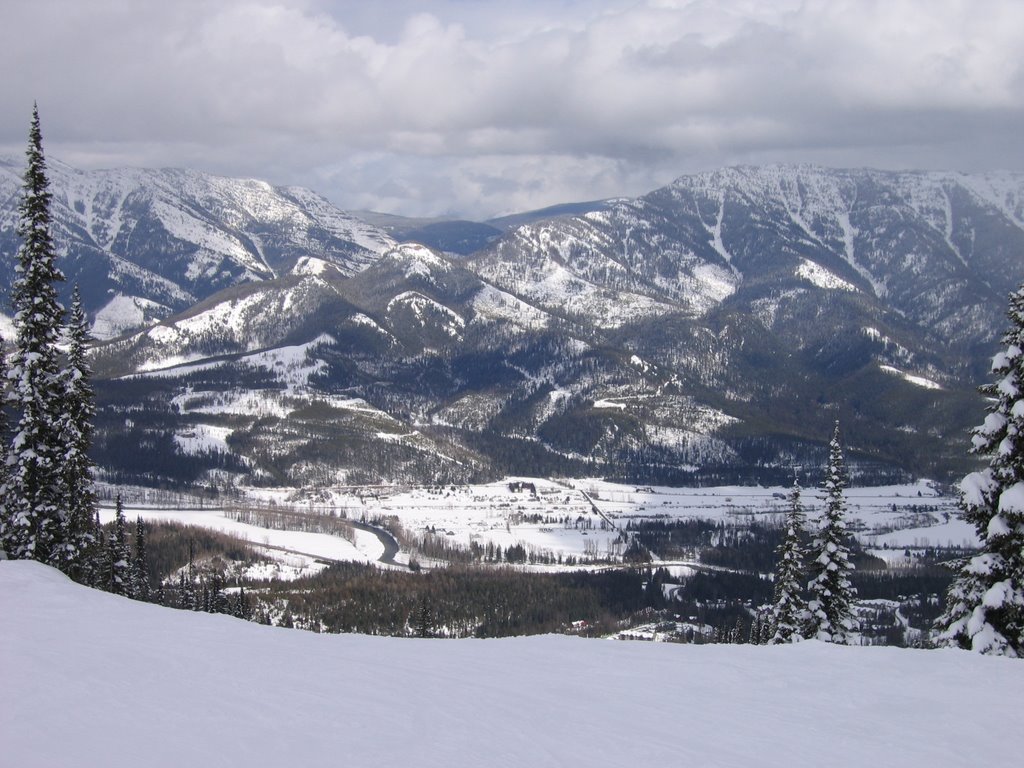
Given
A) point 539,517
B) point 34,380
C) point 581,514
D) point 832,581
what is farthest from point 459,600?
point 581,514

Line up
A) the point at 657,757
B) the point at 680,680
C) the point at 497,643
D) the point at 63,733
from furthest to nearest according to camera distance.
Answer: the point at 497,643 < the point at 680,680 < the point at 657,757 < the point at 63,733

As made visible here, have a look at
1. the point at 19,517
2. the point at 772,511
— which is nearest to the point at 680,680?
the point at 19,517

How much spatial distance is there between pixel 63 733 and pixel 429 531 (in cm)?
14268

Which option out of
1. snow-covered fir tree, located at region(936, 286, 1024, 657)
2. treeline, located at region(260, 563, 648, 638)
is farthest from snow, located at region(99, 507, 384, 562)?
snow-covered fir tree, located at region(936, 286, 1024, 657)

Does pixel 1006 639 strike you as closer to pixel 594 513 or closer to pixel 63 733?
pixel 63 733

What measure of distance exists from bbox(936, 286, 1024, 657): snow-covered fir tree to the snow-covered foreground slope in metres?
6.44

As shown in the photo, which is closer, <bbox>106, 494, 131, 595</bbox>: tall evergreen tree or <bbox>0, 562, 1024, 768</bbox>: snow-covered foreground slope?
<bbox>0, 562, 1024, 768</bbox>: snow-covered foreground slope

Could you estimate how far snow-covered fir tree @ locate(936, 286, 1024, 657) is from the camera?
76.6 ft

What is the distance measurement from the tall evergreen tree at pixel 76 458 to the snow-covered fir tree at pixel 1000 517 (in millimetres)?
32600

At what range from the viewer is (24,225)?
3067 centimetres

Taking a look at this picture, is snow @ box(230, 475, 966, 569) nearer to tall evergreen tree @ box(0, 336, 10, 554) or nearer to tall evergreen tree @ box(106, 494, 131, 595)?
tall evergreen tree @ box(106, 494, 131, 595)

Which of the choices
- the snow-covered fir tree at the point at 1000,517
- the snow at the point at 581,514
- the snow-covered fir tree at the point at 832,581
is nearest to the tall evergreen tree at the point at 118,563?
the snow-covered fir tree at the point at 832,581

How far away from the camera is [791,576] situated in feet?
118

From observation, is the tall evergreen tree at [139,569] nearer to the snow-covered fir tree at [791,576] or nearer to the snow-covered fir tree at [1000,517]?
the snow-covered fir tree at [791,576]
